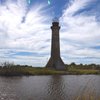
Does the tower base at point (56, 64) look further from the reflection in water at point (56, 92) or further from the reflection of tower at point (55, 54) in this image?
the reflection in water at point (56, 92)

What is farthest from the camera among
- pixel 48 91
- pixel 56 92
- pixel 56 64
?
pixel 56 64

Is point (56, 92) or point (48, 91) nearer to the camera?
point (56, 92)

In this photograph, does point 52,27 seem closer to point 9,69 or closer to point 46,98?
point 9,69

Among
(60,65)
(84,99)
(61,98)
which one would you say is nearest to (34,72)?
(60,65)

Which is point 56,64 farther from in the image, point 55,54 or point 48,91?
point 48,91

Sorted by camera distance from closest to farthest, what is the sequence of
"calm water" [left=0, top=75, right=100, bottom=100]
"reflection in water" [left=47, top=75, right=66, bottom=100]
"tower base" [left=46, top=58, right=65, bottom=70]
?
"calm water" [left=0, top=75, right=100, bottom=100] < "reflection in water" [left=47, top=75, right=66, bottom=100] < "tower base" [left=46, top=58, right=65, bottom=70]

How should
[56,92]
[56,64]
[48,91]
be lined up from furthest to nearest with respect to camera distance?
[56,64], [48,91], [56,92]

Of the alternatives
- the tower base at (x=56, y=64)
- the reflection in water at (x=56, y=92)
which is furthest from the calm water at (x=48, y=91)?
the tower base at (x=56, y=64)

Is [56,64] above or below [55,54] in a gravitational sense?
below

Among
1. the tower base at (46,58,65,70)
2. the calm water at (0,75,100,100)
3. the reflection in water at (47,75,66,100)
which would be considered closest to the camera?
the calm water at (0,75,100,100)

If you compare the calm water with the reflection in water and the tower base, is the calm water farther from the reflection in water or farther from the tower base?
the tower base

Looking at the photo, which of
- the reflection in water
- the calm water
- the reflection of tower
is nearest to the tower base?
the reflection of tower

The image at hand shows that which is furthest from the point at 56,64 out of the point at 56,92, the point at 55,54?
the point at 56,92

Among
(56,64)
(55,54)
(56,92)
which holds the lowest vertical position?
(56,92)
